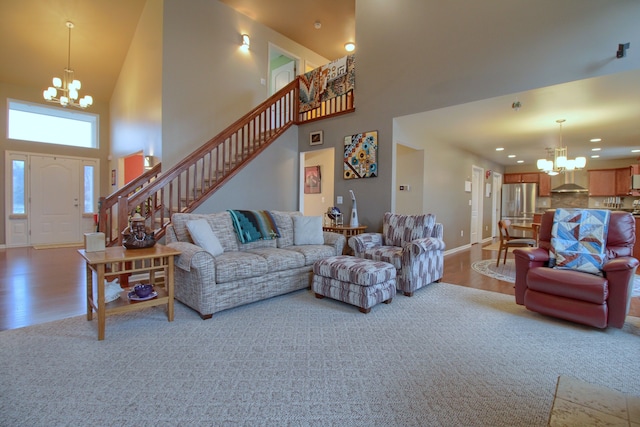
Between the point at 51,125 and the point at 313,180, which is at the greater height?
the point at 51,125

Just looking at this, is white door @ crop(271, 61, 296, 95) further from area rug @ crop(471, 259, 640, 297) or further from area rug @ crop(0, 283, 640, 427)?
area rug @ crop(0, 283, 640, 427)

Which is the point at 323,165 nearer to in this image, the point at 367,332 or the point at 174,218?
the point at 174,218

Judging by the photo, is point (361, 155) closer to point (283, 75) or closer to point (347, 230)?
point (347, 230)

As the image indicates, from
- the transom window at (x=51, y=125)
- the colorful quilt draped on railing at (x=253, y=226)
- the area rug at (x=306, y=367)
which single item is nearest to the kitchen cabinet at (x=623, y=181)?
the area rug at (x=306, y=367)

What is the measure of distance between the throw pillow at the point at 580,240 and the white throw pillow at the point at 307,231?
2.59 meters

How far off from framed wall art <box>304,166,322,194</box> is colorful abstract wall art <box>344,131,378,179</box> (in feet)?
6.62

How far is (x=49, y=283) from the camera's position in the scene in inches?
154

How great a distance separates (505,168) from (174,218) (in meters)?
10.2

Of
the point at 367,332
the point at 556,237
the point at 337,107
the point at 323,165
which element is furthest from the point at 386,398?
the point at 323,165

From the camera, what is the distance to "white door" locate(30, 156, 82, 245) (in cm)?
707

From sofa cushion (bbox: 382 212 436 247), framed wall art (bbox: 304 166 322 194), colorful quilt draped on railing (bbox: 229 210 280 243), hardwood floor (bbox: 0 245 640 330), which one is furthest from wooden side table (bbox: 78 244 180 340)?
framed wall art (bbox: 304 166 322 194)

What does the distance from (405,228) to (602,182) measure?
7444 mm

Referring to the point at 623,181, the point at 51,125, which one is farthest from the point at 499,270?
the point at 51,125

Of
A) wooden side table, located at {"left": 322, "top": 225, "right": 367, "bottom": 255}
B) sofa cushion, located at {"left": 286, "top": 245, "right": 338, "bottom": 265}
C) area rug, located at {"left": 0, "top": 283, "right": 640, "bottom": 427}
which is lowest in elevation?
area rug, located at {"left": 0, "top": 283, "right": 640, "bottom": 427}
